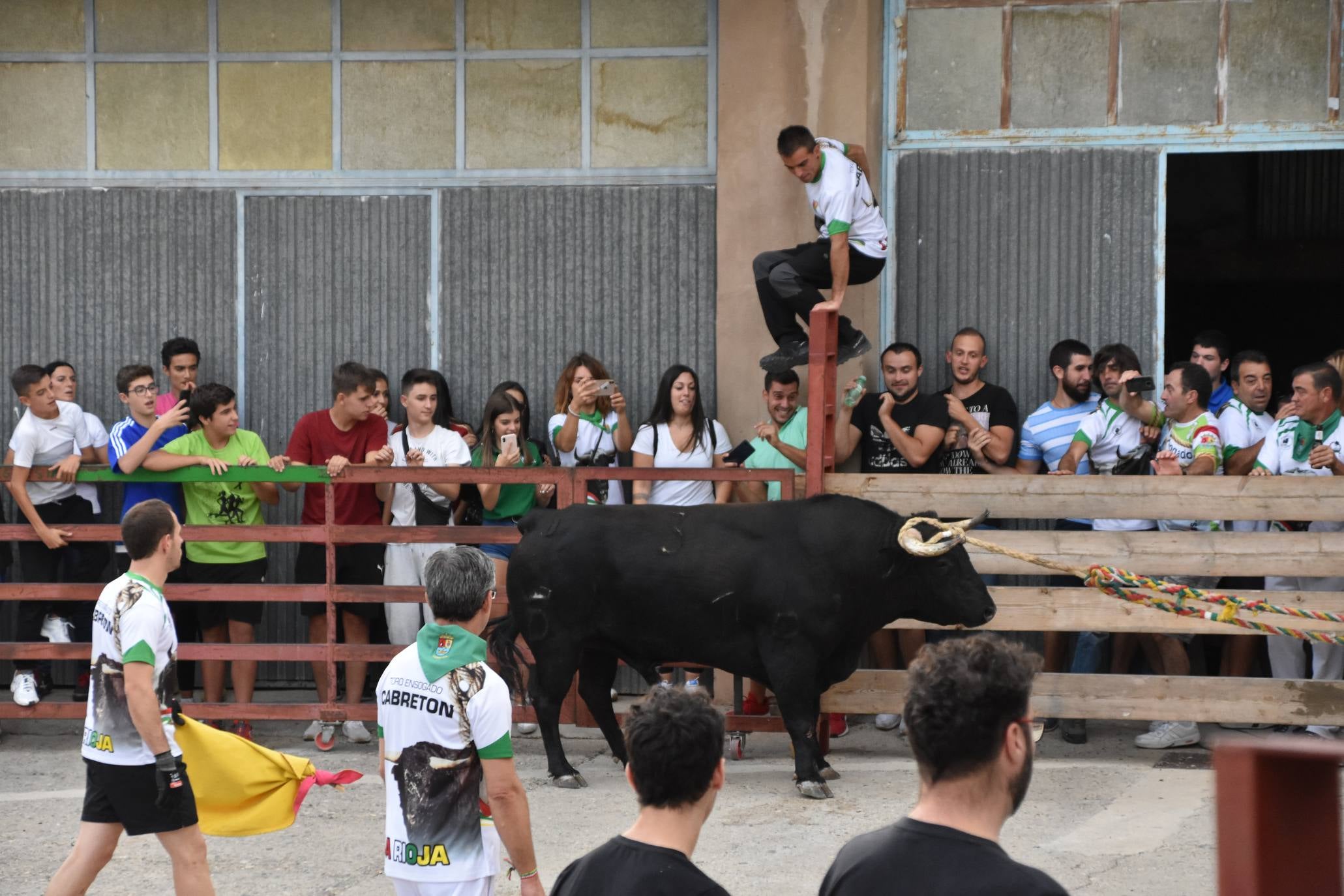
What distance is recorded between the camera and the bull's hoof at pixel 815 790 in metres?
7.41

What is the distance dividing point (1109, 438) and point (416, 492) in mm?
4246

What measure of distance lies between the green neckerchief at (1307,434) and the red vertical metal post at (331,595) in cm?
555

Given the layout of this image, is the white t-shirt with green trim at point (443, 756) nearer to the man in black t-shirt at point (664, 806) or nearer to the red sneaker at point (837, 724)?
the man in black t-shirt at point (664, 806)

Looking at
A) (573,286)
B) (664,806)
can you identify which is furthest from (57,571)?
(664,806)

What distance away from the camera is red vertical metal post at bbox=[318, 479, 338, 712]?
850cm

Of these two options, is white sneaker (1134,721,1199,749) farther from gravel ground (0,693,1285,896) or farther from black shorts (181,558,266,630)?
black shorts (181,558,266,630)

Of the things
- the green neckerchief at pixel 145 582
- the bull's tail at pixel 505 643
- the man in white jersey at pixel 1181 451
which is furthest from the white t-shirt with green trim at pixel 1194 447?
the green neckerchief at pixel 145 582

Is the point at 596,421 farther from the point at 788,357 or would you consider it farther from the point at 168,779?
the point at 168,779

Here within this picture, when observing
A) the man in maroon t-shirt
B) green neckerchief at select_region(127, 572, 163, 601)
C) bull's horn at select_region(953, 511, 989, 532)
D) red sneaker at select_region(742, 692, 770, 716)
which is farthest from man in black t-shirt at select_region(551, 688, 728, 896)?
the man in maroon t-shirt

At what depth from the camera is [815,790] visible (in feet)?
24.3

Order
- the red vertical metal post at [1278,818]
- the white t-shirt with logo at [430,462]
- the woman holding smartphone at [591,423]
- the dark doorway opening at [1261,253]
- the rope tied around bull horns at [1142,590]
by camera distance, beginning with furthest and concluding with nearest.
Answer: the dark doorway opening at [1261,253]
the woman holding smartphone at [591,423]
the white t-shirt with logo at [430,462]
the rope tied around bull horns at [1142,590]
the red vertical metal post at [1278,818]

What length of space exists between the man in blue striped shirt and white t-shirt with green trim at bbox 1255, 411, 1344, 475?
3.41ft

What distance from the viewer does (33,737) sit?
9148mm

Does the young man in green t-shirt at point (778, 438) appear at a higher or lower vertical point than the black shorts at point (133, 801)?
higher
